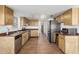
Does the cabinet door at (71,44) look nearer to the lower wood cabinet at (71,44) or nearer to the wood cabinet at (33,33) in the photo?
the lower wood cabinet at (71,44)

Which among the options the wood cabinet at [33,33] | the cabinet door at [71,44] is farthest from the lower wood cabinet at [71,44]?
the wood cabinet at [33,33]

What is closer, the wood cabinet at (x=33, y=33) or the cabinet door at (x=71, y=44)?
the cabinet door at (x=71, y=44)

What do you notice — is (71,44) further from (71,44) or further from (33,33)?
(33,33)

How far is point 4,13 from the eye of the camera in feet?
16.0

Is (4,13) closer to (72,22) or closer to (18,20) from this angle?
(72,22)

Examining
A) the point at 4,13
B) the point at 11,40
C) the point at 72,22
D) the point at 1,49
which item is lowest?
the point at 1,49

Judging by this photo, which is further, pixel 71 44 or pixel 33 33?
pixel 33 33

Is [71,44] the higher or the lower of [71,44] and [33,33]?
the lower

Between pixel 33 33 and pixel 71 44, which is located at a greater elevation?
pixel 33 33

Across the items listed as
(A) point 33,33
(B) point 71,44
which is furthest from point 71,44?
(A) point 33,33

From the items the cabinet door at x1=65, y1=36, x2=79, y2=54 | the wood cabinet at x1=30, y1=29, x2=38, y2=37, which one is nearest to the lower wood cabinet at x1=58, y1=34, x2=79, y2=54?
the cabinet door at x1=65, y1=36, x2=79, y2=54
